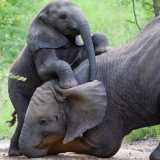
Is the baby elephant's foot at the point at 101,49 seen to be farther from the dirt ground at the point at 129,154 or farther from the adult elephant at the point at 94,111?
the dirt ground at the point at 129,154

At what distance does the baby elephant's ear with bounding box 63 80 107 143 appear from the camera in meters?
6.16

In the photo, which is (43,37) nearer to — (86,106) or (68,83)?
(68,83)

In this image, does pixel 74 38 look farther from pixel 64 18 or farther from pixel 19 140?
pixel 19 140

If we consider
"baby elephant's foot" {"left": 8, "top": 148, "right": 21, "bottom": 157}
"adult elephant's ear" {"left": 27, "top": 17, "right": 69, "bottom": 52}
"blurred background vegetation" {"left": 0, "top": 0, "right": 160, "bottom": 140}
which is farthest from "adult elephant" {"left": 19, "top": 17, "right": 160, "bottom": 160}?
"blurred background vegetation" {"left": 0, "top": 0, "right": 160, "bottom": 140}

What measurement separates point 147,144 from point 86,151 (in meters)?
2.17

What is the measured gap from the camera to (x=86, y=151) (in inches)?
251

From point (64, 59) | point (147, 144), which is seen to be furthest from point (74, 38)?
point (147, 144)

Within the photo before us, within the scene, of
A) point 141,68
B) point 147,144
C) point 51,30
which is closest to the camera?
point 141,68

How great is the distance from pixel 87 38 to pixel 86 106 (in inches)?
23.4

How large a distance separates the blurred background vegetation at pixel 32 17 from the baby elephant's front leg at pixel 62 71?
97 cm

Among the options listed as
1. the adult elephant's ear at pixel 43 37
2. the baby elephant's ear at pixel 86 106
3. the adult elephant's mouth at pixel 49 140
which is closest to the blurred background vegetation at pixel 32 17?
the adult elephant's ear at pixel 43 37

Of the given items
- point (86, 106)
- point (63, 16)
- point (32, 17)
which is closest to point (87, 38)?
point (63, 16)

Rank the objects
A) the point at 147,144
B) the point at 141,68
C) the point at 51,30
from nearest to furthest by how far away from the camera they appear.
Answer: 1. the point at 141,68
2. the point at 51,30
3. the point at 147,144

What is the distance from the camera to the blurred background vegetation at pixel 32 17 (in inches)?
382
